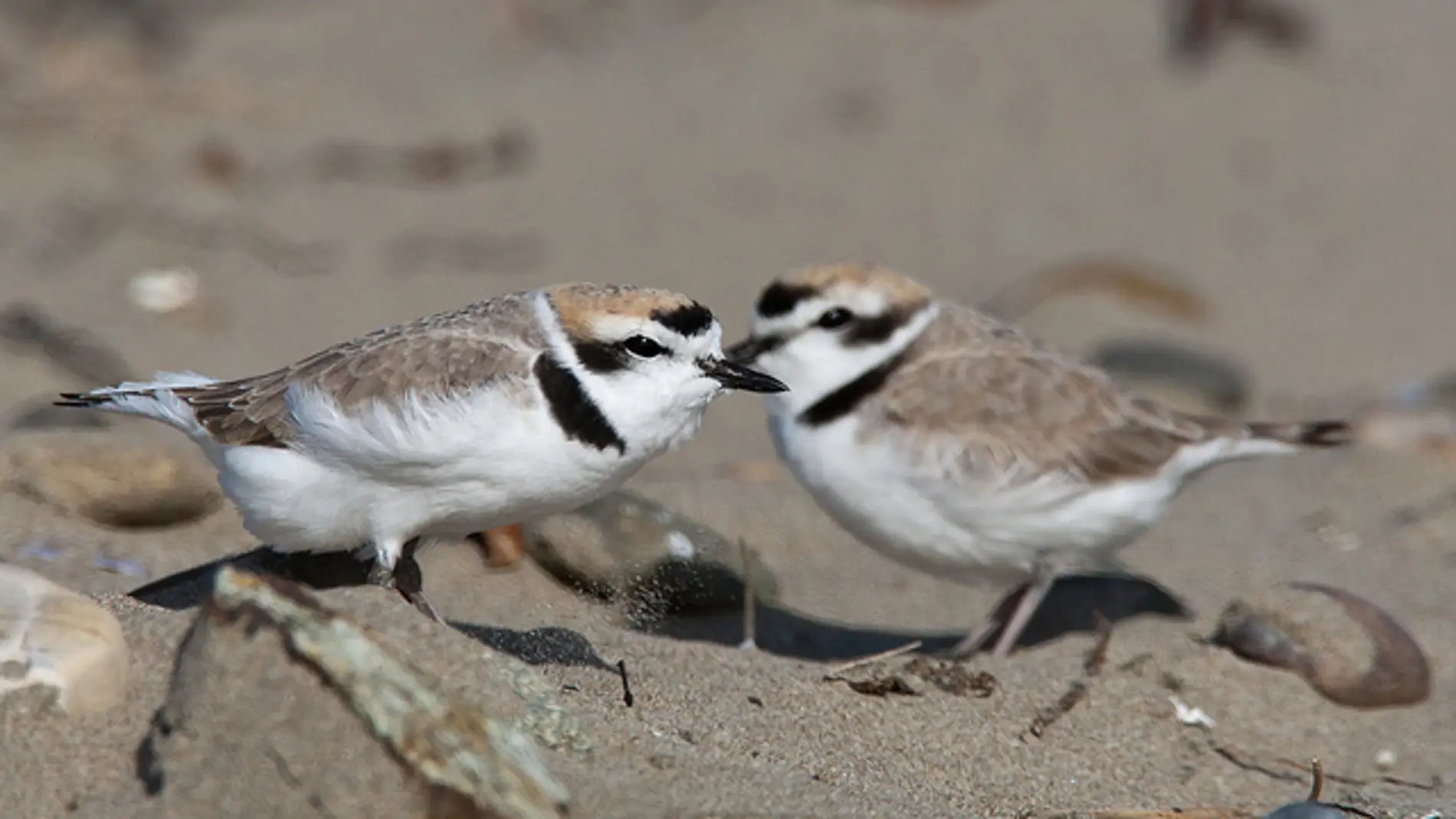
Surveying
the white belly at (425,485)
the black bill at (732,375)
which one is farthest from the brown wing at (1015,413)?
the white belly at (425,485)

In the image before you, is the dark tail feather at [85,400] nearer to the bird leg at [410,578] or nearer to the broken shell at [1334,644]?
the bird leg at [410,578]

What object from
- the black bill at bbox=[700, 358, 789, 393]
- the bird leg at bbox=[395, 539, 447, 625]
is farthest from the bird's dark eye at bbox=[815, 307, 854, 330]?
the bird leg at bbox=[395, 539, 447, 625]

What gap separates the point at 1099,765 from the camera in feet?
12.9

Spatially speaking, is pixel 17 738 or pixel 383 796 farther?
pixel 17 738

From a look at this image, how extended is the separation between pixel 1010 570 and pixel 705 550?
0.83m

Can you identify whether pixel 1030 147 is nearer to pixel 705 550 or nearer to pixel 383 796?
pixel 705 550

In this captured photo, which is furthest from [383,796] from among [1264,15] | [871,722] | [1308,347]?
[1264,15]

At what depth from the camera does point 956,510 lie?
4820mm

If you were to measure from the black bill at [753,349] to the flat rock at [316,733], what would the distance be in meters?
2.52

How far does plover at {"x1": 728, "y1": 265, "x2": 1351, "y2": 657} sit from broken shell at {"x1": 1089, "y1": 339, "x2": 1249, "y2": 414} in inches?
75.1

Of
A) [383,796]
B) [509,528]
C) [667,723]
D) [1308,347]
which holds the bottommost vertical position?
[1308,347]

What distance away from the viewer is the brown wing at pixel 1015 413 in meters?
4.88

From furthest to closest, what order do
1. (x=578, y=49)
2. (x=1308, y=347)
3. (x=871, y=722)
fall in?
(x=578, y=49)
(x=1308, y=347)
(x=871, y=722)

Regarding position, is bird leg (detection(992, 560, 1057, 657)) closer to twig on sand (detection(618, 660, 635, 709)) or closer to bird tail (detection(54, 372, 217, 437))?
twig on sand (detection(618, 660, 635, 709))
